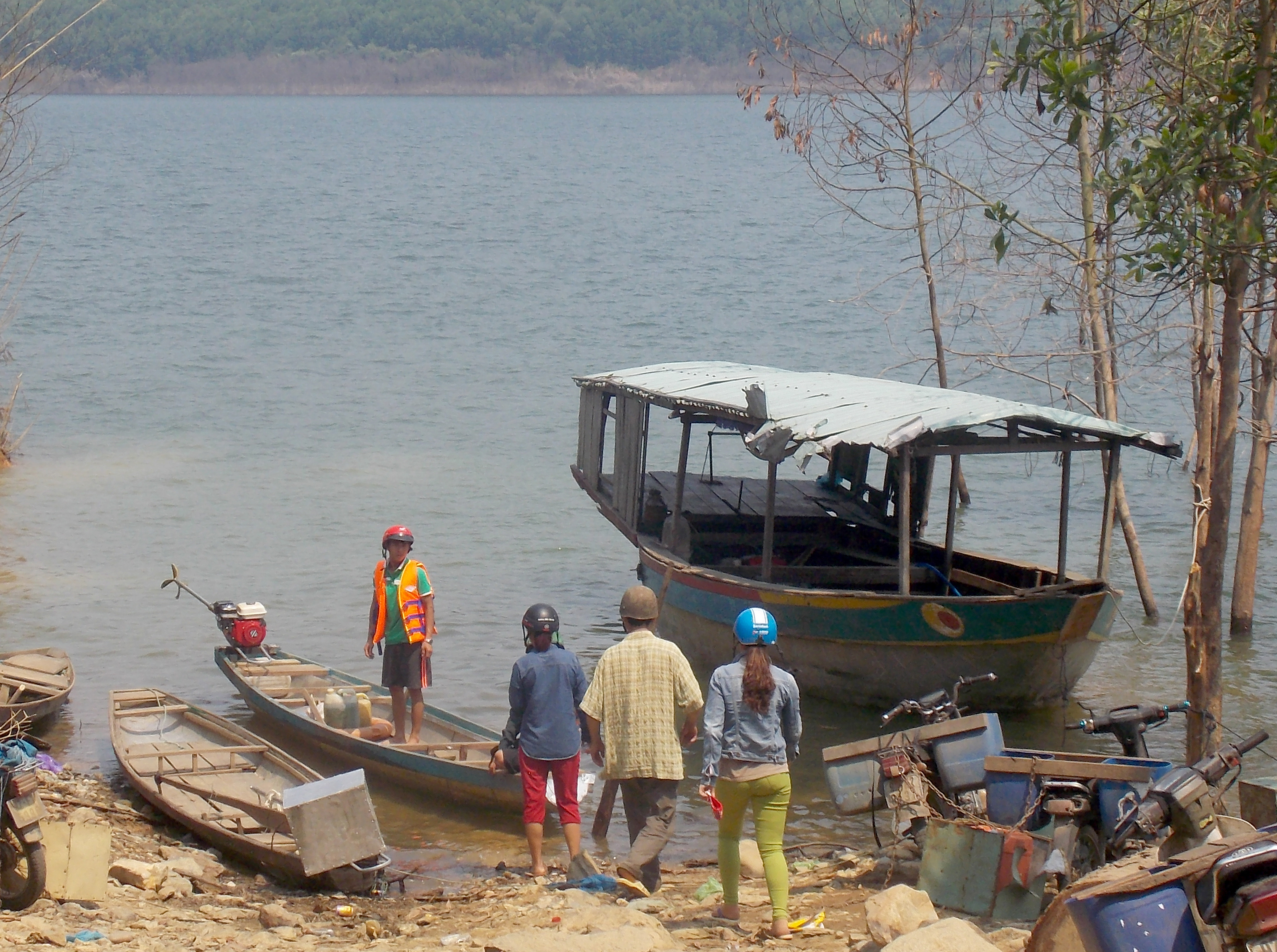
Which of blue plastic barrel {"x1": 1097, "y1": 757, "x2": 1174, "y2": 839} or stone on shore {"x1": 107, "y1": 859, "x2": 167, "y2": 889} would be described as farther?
stone on shore {"x1": 107, "y1": 859, "x2": 167, "y2": 889}

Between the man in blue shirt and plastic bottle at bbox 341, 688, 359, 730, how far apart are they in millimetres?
2844

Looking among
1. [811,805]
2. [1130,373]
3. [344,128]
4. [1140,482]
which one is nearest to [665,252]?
[1140,482]

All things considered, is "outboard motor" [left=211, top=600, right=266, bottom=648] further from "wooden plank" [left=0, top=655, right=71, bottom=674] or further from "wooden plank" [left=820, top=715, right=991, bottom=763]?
"wooden plank" [left=820, top=715, right=991, bottom=763]

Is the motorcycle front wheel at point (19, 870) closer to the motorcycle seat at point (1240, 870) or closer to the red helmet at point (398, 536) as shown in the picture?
the red helmet at point (398, 536)

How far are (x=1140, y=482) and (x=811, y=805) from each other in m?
13.9

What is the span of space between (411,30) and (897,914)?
103135mm

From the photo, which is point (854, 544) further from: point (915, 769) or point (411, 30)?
point (411, 30)

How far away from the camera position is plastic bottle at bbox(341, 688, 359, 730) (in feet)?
34.3

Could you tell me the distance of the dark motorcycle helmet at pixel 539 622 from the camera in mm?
7520

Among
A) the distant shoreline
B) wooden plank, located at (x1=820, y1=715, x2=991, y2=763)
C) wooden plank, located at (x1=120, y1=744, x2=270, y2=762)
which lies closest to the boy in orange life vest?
wooden plank, located at (x1=120, y1=744, x2=270, y2=762)

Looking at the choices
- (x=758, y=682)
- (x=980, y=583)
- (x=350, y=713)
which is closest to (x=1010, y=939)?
(x=758, y=682)

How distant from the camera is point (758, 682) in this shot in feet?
21.2

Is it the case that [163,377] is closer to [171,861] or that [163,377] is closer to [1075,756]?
[171,861]

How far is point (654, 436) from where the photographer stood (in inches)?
1033
